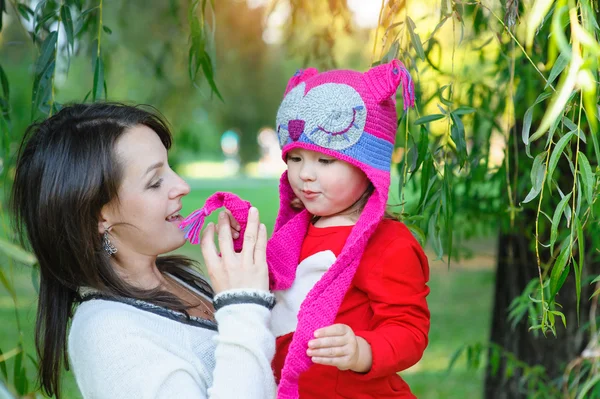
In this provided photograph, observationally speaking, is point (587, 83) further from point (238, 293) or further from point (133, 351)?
point (133, 351)

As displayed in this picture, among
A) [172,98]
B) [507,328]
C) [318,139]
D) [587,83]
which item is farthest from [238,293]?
[172,98]

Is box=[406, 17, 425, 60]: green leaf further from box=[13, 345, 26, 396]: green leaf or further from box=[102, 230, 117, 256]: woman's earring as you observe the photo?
box=[13, 345, 26, 396]: green leaf

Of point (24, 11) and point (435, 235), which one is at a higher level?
point (24, 11)

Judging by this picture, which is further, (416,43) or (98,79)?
(98,79)

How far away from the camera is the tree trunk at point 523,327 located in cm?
282

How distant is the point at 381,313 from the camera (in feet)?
4.80

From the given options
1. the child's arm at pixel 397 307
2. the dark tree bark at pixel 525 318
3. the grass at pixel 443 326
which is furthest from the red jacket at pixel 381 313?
the grass at pixel 443 326

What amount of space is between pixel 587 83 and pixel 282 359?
2.96ft

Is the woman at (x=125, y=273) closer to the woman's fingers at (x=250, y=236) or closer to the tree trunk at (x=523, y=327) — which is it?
the woman's fingers at (x=250, y=236)

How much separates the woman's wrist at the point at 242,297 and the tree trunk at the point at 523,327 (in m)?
1.56

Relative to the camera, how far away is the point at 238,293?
1436mm

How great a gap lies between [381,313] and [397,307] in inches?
1.3

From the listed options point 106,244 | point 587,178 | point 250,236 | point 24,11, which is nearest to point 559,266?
point 587,178

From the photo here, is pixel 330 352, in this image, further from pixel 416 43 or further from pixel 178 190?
pixel 416 43
